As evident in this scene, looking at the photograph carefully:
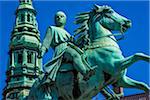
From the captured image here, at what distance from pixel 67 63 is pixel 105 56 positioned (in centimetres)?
115

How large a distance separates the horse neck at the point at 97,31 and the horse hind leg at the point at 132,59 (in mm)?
1027

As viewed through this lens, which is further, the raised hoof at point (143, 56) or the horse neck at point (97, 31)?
the horse neck at point (97, 31)

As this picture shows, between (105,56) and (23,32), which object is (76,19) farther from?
(23,32)

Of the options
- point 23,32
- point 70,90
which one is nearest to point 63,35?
point 70,90

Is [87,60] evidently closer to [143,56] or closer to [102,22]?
[102,22]

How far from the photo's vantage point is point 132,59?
14.2 meters

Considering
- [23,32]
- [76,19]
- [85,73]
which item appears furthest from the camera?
[23,32]

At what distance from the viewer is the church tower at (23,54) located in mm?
65625

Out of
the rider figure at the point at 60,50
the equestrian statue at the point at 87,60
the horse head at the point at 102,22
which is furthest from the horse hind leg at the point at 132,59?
the horse head at the point at 102,22

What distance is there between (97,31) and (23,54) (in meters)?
52.1

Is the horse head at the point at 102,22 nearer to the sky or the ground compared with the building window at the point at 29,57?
nearer to the sky

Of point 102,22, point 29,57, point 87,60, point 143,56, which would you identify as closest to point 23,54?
point 29,57

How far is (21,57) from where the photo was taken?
67750 millimetres

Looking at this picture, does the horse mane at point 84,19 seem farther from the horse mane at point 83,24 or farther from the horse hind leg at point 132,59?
the horse hind leg at point 132,59
